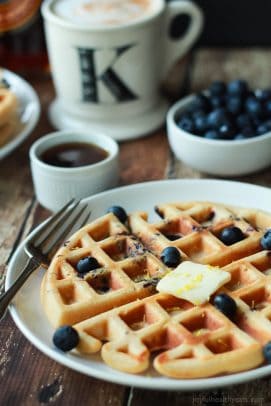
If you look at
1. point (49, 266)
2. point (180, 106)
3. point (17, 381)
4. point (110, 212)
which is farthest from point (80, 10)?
point (17, 381)

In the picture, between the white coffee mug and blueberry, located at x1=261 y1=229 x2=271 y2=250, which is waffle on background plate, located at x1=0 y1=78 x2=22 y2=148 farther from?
blueberry, located at x1=261 y1=229 x2=271 y2=250

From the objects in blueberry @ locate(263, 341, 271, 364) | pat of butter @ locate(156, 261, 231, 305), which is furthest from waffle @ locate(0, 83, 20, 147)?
blueberry @ locate(263, 341, 271, 364)

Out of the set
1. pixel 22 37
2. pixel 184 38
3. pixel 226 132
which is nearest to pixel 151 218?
pixel 226 132

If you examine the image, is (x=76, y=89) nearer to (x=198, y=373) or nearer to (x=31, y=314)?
(x=31, y=314)

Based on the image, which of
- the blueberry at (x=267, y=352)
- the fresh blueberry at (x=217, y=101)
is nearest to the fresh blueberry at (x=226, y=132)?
the fresh blueberry at (x=217, y=101)

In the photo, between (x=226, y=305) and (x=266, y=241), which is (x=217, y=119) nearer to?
(x=266, y=241)

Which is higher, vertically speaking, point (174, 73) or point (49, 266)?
point (49, 266)
